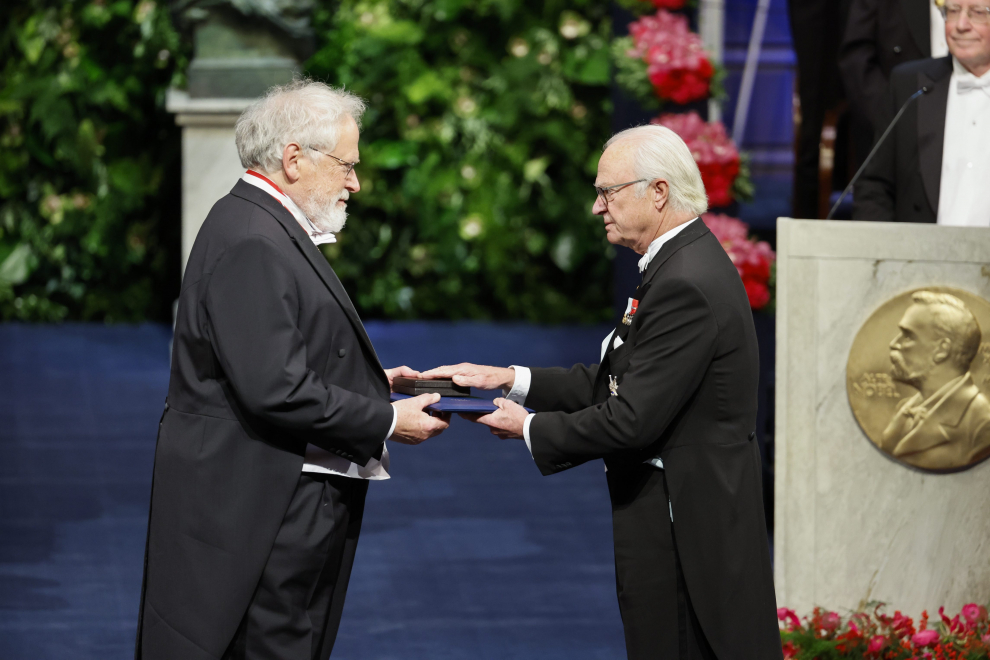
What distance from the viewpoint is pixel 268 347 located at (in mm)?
2307

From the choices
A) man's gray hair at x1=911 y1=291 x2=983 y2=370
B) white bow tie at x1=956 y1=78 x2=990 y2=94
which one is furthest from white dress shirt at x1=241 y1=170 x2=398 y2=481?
white bow tie at x1=956 y1=78 x2=990 y2=94

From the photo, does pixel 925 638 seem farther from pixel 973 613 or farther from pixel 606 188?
pixel 606 188

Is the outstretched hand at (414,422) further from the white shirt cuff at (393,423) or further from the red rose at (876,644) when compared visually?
the red rose at (876,644)

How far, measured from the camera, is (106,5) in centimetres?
958

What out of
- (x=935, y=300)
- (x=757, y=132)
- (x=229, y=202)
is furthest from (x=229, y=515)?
(x=757, y=132)

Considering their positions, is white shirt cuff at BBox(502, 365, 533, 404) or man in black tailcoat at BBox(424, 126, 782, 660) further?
white shirt cuff at BBox(502, 365, 533, 404)

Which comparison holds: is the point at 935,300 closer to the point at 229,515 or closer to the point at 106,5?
the point at 229,515

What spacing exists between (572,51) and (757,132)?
2.94m

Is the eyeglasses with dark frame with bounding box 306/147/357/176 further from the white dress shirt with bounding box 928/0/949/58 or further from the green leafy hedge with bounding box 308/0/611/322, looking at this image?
the green leafy hedge with bounding box 308/0/611/322

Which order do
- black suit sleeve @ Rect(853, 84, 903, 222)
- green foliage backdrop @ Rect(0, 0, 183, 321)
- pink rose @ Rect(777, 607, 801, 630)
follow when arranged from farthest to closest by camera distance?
green foliage backdrop @ Rect(0, 0, 183, 321), black suit sleeve @ Rect(853, 84, 903, 222), pink rose @ Rect(777, 607, 801, 630)

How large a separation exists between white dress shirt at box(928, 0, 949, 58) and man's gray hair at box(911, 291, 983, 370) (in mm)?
1838

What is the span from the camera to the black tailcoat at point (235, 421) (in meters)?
2.33

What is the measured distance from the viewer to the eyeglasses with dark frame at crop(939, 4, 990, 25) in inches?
138

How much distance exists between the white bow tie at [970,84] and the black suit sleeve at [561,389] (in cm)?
157
